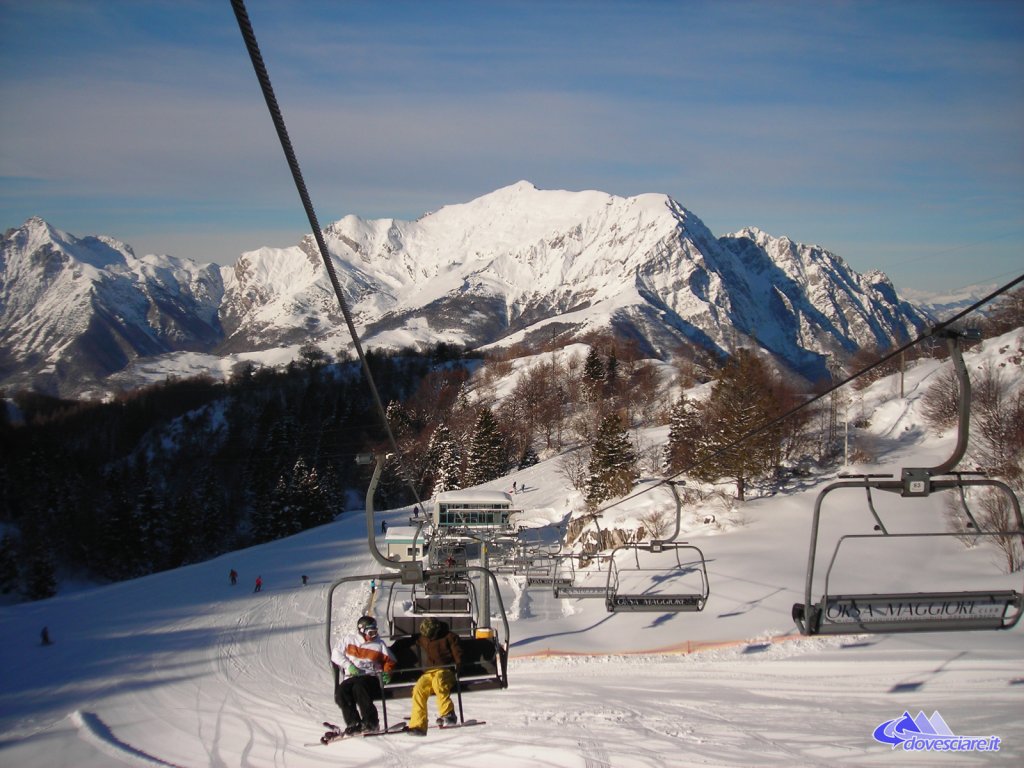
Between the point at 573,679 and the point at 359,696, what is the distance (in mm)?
10711

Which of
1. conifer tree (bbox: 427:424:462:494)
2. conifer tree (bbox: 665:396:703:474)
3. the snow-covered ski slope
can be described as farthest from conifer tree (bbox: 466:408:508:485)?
the snow-covered ski slope

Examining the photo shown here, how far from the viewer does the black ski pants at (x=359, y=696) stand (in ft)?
29.0

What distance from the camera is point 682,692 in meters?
16.1

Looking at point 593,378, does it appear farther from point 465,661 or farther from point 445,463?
point 465,661

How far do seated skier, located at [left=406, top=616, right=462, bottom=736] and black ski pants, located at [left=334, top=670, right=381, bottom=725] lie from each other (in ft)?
1.75

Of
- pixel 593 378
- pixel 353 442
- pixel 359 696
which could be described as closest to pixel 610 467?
pixel 593 378

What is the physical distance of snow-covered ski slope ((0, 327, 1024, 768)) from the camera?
12.5 m

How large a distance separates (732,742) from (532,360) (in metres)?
92.7

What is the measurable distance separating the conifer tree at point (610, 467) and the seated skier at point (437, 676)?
113 feet

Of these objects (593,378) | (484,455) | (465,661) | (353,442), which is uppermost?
(593,378)

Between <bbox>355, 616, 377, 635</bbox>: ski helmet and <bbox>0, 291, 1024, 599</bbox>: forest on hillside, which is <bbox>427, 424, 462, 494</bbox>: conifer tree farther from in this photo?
<bbox>355, 616, 377, 635</bbox>: ski helmet

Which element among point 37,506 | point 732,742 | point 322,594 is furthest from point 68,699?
point 37,506

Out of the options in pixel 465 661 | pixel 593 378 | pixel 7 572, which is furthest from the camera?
pixel 593 378

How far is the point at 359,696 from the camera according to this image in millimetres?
8883
